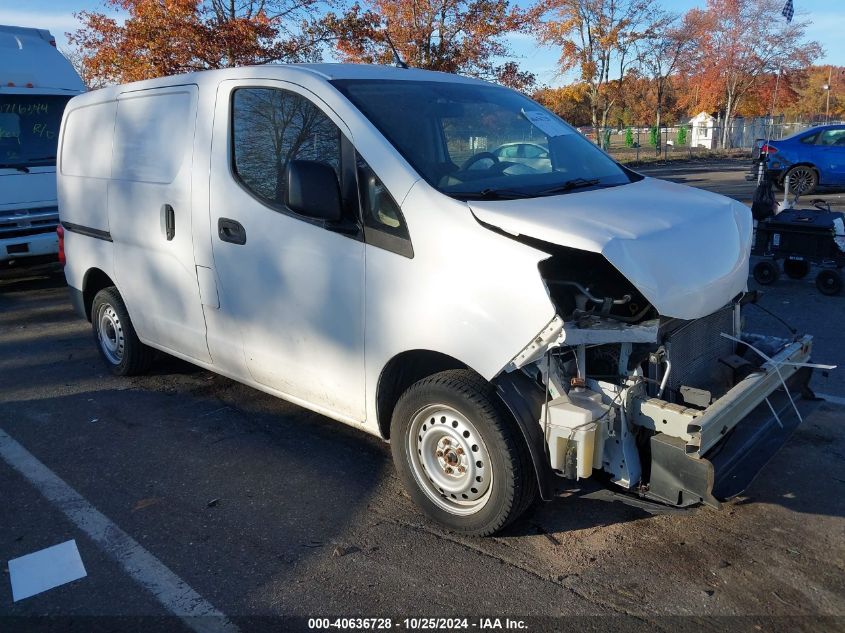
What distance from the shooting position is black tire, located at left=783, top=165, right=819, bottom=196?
16.6m

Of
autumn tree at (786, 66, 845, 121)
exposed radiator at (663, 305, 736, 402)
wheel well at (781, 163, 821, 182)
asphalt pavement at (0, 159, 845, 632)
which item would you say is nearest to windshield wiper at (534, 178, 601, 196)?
exposed radiator at (663, 305, 736, 402)

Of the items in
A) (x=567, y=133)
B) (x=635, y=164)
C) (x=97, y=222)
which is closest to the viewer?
(x=567, y=133)

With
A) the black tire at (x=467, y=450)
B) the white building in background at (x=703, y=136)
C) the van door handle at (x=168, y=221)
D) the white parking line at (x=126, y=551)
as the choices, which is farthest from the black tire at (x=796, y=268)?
the white building in background at (x=703, y=136)

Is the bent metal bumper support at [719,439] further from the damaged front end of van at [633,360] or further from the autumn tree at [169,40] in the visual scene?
the autumn tree at [169,40]

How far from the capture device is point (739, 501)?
12.1 ft

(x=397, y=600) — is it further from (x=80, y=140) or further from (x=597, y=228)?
(x=80, y=140)

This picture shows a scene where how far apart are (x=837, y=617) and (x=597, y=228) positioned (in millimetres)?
1784

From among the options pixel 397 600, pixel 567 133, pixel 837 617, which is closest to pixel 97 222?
pixel 567 133

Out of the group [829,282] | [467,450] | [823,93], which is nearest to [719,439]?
[467,450]

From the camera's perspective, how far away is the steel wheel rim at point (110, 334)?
5587 millimetres

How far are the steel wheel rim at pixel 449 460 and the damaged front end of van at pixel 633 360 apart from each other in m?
0.30

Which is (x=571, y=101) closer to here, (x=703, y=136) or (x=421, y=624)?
(x=703, y=136)

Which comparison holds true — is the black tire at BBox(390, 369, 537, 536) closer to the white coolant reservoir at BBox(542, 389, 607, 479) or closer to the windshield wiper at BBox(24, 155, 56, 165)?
the white coolant reservoir at BBox(542, 389, 607, 479)

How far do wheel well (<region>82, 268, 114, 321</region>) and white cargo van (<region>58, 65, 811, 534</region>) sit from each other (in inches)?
45.0
